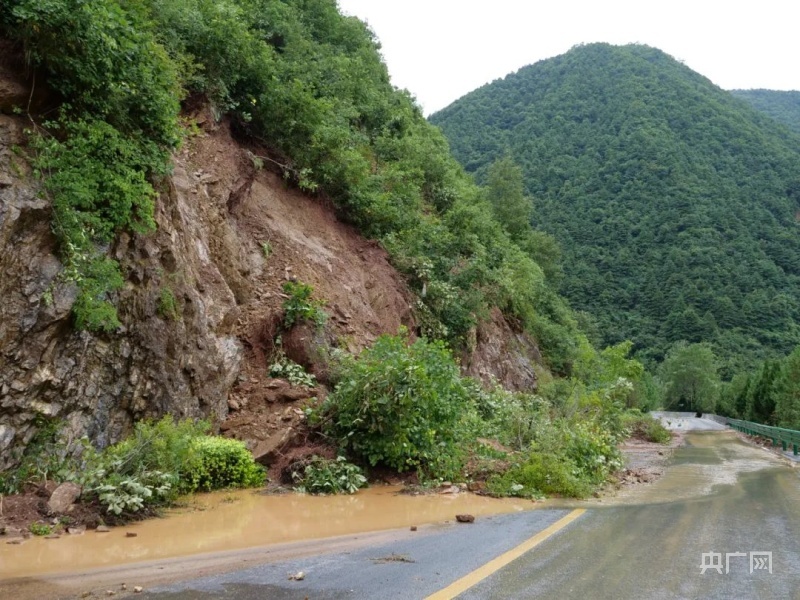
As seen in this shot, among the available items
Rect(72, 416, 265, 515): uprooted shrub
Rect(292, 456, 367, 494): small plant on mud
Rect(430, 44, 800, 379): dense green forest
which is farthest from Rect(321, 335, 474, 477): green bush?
Rect(430, 44, 800, 379): dense green forest

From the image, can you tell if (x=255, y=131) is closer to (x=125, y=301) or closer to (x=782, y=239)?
(x=125, y=301)

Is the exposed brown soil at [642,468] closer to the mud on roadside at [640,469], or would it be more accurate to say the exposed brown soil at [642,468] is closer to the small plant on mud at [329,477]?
the mud on roadside at [640,469]

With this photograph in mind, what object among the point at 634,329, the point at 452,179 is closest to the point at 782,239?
the point at 634,329

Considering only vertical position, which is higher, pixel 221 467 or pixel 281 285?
pixel 281 285

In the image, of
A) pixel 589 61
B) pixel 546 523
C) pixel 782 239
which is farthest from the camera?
Answer: pixel 589 61

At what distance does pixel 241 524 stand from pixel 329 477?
235cm

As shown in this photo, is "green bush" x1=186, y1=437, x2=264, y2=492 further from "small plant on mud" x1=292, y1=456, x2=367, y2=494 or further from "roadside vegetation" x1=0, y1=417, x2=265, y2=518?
"small plant on mud" x1=292, y1=456, x2=367, y2=494

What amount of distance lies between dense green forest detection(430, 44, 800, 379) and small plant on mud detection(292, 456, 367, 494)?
62.2 metres

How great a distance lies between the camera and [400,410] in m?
9.12

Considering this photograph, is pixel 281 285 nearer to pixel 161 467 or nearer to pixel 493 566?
pixel 161 467

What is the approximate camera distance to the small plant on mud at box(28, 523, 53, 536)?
561 centimetres

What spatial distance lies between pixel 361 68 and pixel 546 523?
19992 millimetres

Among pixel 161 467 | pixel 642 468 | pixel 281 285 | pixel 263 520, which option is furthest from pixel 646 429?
pixel 161 467

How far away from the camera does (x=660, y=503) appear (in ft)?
28.0
